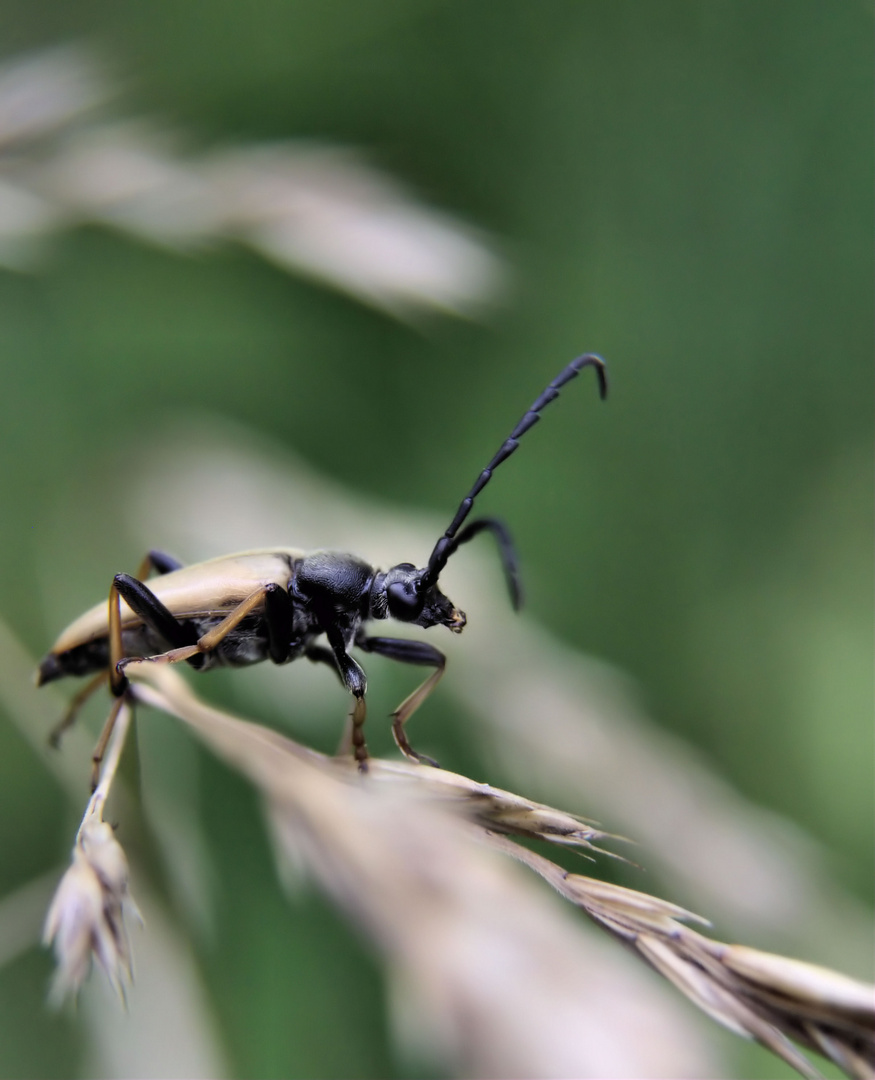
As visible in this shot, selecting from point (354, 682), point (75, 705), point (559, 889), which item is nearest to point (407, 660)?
point (354, 682)

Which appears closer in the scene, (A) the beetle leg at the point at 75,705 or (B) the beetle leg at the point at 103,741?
(B) the beetle leg at the point at 103,741

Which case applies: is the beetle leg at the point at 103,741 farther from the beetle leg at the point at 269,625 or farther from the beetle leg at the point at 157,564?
the beetle leg at the point at 157,564

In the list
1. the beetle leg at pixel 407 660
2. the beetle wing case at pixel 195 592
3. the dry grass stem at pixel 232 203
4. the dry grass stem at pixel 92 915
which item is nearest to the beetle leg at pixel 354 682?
the beetle leg at pixel 407 660

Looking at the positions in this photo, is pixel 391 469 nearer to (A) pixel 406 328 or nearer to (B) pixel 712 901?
(A) pixel 406 328

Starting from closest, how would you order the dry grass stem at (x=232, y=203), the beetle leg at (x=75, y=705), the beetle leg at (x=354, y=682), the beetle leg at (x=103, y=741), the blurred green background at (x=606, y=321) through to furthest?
the beetle leg at (x=103, y=741)
the beetle leg at (x=354, y=682)
the beetle leg at (x=75, y=705)
the dry grass stem at (x=232, y=203)
the blurred green background at (x=606, y=321)

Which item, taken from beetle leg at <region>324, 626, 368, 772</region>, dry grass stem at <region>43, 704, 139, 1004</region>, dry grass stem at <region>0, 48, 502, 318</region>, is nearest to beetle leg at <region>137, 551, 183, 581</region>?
beetle leg at <region>324, 626, 368, 772</region>

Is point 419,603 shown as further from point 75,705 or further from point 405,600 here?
point 75,705

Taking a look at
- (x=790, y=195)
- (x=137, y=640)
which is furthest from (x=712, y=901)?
(x=790, y=195)
